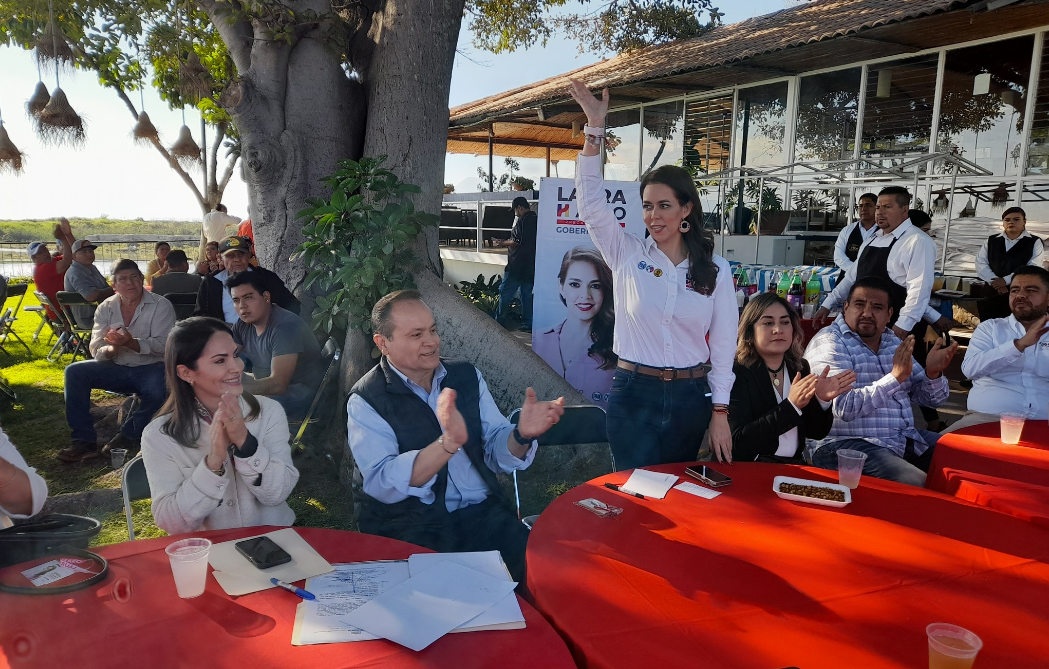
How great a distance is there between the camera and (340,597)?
1.59 metres

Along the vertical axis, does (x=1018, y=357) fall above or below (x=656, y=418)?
above

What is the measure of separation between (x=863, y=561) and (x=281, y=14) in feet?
16.4

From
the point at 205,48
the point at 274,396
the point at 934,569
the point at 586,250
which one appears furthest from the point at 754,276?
the point at 205,48

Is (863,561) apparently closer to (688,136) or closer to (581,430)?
(581,430)

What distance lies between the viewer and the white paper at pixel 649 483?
2.26 meters

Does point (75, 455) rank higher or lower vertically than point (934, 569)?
lower

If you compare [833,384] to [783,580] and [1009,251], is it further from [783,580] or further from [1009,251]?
[1009,251]

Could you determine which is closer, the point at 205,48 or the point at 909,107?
the point at 205,48

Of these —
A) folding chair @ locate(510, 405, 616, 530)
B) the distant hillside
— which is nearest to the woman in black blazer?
folding chair @ locate(510, 405, 616, 530)

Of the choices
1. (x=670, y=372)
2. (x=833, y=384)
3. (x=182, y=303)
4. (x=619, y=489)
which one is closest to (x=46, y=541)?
(x=619, y=489)

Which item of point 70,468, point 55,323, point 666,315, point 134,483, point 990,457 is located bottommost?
point 70,468

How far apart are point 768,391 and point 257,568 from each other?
7.94ft

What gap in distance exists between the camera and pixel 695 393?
2.92 meters

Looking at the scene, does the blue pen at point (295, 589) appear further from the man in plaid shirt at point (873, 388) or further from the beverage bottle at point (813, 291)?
the beverage bottle at point (813, 291)
